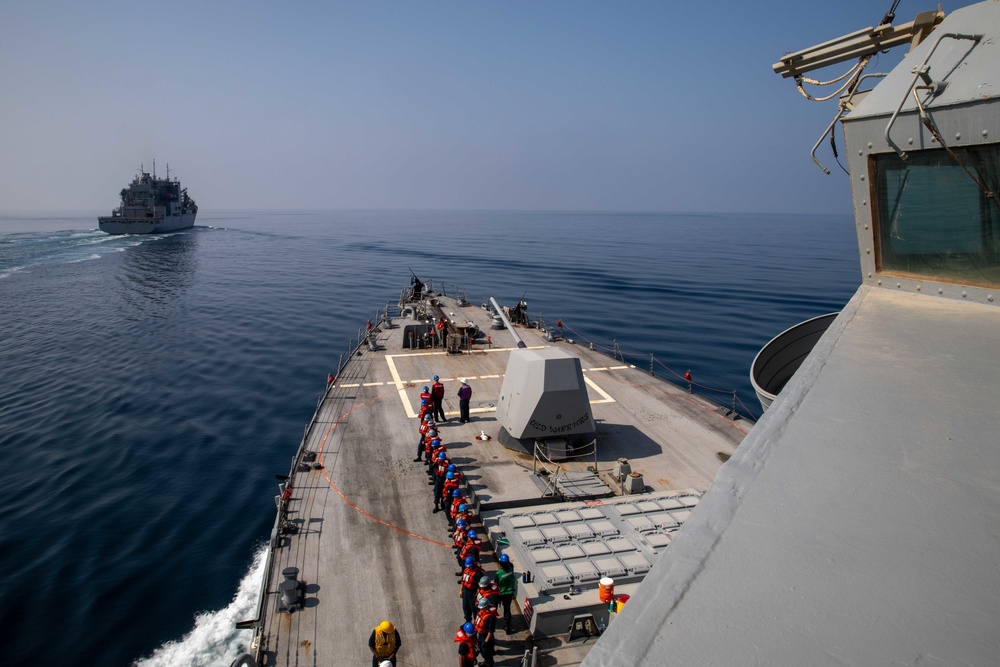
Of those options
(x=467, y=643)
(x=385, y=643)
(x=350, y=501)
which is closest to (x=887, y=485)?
(x=467, y=643)

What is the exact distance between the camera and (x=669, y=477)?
12.8m

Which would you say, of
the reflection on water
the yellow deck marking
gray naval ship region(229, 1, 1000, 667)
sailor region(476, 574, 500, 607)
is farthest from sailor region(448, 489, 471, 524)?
the reflection on water

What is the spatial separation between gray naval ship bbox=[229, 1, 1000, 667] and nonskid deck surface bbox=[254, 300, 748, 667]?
0.17ft

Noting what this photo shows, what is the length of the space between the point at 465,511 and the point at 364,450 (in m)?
5.30

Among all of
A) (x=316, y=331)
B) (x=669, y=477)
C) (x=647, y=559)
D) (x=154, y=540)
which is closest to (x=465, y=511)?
(x=647, y=559)

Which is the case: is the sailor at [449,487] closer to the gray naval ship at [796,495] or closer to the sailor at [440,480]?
the sailor at [440,480]

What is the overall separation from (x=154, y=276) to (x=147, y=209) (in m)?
51.6

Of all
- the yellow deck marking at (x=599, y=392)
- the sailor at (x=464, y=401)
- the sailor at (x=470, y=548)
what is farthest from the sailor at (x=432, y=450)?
the yellow deck marking at (x=599, y=392)

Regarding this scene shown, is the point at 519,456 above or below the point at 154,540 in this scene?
above

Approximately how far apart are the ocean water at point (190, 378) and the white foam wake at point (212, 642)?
0.14 feet

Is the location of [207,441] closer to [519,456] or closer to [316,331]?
[519,456]

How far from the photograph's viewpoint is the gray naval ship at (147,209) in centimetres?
9912

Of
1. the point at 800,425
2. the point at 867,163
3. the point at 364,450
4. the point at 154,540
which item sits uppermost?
the point at 867,163

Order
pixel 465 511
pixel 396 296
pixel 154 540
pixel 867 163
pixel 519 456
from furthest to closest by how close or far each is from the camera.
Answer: pixel 396 296
pixel 154 540
pixel 519 456
pixel 465 511
pixel 867 163
